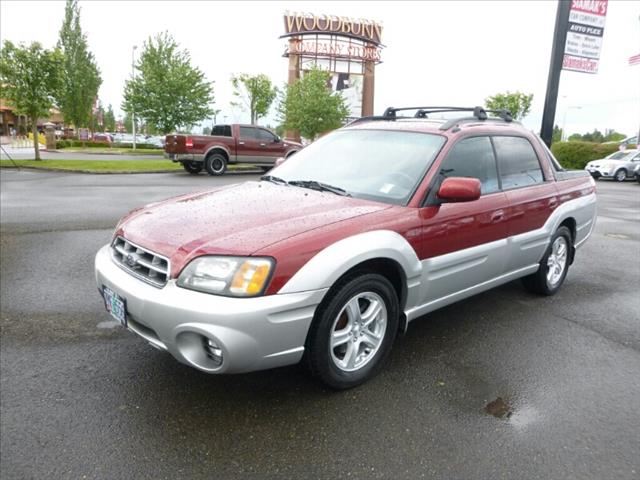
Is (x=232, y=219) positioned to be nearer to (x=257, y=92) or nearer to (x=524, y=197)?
(x=524, y=197)

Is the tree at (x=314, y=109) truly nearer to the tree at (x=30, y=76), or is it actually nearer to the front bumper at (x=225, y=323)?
the tree at (x=30, y=76)

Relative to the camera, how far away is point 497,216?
12.2 ft

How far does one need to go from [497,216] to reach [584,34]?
371 inches

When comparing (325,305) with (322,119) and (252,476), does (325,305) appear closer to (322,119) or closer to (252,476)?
(252,476)

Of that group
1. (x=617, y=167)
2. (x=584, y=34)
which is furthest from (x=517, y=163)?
(x=617, y=167)

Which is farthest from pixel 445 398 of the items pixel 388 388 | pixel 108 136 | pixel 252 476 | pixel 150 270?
pixel 108 136

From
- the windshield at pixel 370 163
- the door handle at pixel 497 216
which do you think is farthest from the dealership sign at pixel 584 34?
the windshield at pixel 370 163

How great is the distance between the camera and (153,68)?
26.2 m

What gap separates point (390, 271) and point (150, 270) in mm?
1454

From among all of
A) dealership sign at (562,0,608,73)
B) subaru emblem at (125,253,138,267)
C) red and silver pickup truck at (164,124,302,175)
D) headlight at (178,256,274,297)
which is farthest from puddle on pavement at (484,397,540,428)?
red and silver pickup truck at (164,124,302,175)

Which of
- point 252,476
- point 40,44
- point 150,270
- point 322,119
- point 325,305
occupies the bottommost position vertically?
point 252,476

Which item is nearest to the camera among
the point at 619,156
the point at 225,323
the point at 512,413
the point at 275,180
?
the point at 225,323

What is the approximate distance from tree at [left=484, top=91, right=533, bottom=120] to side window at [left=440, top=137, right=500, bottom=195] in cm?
5822

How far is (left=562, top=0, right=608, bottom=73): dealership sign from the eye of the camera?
34.3 feet
